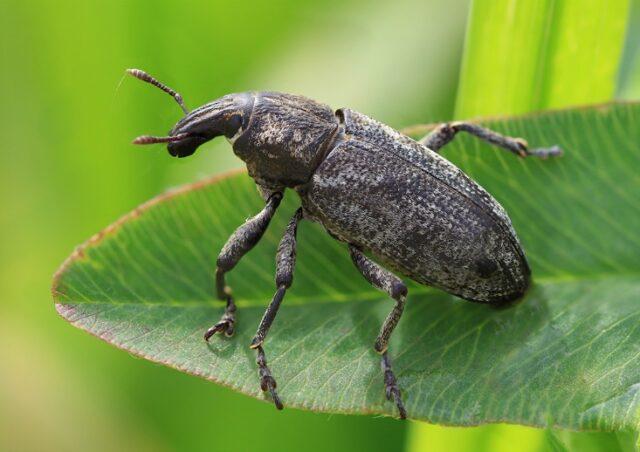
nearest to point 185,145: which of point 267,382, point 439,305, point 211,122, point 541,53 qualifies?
point 211,122

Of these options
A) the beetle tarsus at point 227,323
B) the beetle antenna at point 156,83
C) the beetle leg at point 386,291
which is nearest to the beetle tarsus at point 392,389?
the beetle leg at point 386,291

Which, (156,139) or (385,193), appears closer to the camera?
(385,193)

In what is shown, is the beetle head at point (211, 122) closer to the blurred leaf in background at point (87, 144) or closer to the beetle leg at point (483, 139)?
the blurred leaf in background at point (87, 144)

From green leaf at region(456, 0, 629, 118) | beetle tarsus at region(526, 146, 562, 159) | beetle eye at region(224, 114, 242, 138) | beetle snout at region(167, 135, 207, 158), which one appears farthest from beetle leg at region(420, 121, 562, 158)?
beetle snout at region(167, 135, 207, 158)

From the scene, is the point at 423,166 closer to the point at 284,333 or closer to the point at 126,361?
the point at 284,333

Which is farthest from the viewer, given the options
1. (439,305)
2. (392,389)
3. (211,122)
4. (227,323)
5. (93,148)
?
(93,148)

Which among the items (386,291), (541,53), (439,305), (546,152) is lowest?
(439,305)

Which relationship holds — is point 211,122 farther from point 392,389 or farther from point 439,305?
point 392,389
